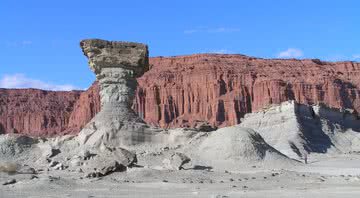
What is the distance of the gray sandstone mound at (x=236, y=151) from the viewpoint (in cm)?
2902

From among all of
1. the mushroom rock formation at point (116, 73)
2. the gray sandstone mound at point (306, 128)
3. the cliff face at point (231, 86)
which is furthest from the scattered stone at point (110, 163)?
the cliff face at point (231, 86)

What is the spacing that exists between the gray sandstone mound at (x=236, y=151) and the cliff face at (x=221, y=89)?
360 feet

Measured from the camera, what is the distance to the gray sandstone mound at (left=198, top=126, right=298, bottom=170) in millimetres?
29022

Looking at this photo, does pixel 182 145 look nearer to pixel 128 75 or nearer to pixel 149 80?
pixel 128 75

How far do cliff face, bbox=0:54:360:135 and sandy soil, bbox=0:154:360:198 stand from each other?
118m

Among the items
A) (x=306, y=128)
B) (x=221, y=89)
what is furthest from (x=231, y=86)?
(x=306, y=128)

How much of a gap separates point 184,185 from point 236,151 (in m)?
9.82

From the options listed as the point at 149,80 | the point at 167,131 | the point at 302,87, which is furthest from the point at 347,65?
the point at 167,131

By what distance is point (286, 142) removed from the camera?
55812 millimetres

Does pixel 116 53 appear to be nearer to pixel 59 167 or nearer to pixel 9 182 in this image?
pixel 59 167

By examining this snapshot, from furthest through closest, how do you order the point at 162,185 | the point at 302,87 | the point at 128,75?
the point at 302,87 → the point at 128,75 → the point at 162,185

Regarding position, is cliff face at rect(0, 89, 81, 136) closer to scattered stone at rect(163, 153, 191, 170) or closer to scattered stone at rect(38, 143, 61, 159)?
scattered stone at rect(38, 143, 61, 159)

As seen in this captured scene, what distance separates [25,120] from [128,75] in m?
158

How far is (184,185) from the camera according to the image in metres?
20.0
